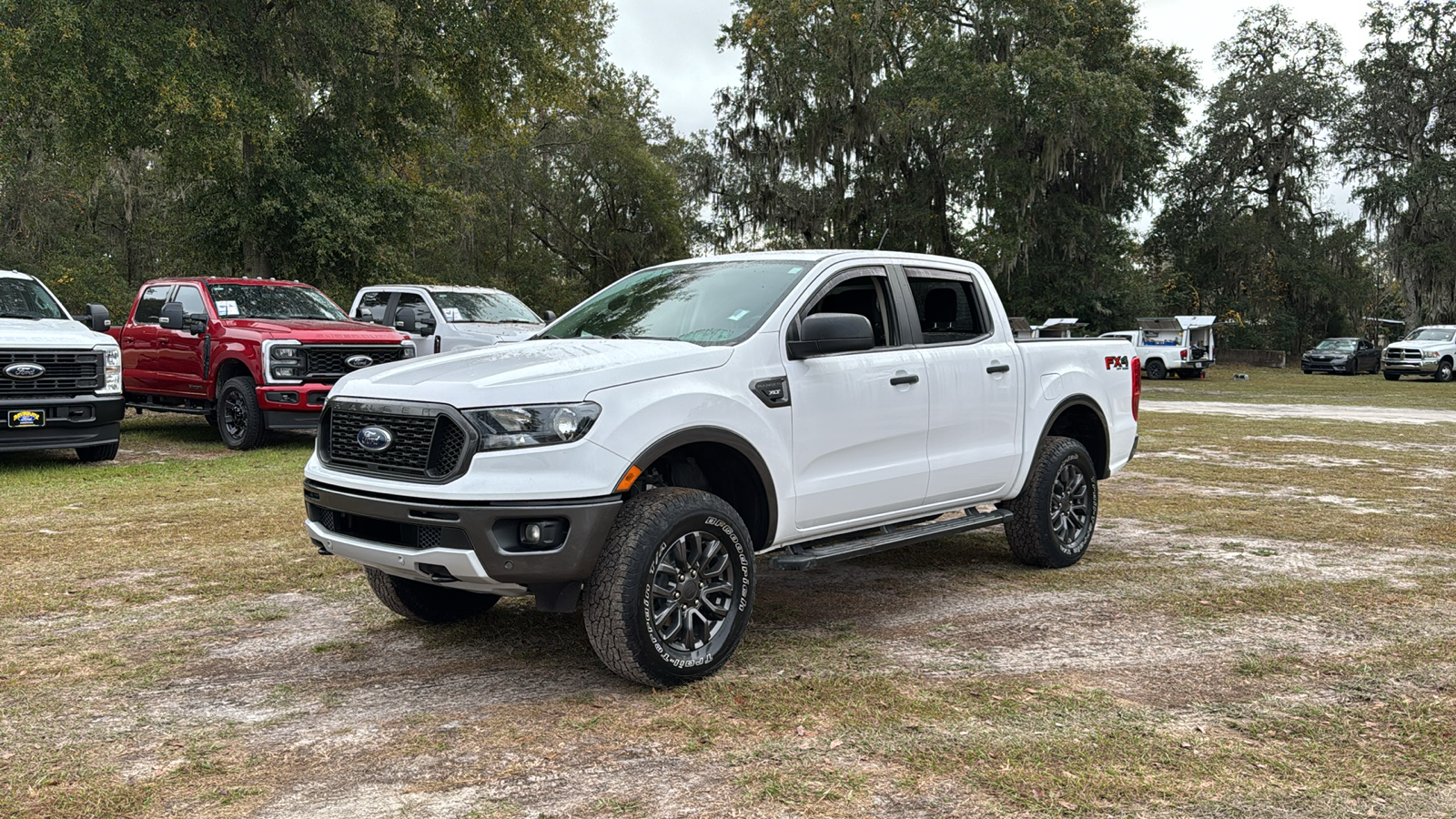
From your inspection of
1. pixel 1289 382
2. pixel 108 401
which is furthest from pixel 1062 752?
pixel 1289 382

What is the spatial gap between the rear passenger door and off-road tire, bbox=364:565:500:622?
2.43 metres

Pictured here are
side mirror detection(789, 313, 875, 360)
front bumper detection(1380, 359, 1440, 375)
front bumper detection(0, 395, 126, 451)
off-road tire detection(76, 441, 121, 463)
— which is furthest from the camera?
front bumper detection(1380, 359, 1440, 375)

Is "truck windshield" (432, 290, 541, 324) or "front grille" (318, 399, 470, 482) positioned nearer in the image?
"front grille" (318, 399, 470, 482)

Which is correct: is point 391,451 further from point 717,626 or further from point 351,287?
point 351,287

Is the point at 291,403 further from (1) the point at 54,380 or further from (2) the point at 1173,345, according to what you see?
(2) the point at 1173,345

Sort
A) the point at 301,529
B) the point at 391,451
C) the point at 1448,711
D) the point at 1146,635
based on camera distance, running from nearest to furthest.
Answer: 1. the point at 1448,711
2. the point at 391,451
3. the point at 1146,635
4. the point at 301,529

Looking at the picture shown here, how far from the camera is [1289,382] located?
34844 mm

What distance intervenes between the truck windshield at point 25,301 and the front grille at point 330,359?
8.17ft

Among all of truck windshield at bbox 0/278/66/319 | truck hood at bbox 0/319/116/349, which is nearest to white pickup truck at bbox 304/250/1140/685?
truck hood at bbox 0/319/116/349

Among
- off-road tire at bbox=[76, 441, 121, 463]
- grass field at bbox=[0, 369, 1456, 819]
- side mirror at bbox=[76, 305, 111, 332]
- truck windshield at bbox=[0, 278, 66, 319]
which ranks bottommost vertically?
grass field at bbox=[0, 369, 1456, 819]

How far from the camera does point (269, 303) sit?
45.8 feet

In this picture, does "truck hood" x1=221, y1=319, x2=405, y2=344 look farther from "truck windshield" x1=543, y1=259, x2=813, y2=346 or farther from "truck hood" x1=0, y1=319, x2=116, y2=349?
"truck windshield" x1=543, y1=259, x2=813, y2=346

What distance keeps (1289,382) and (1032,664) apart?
3373cm

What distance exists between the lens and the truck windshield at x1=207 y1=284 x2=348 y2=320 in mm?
13625
